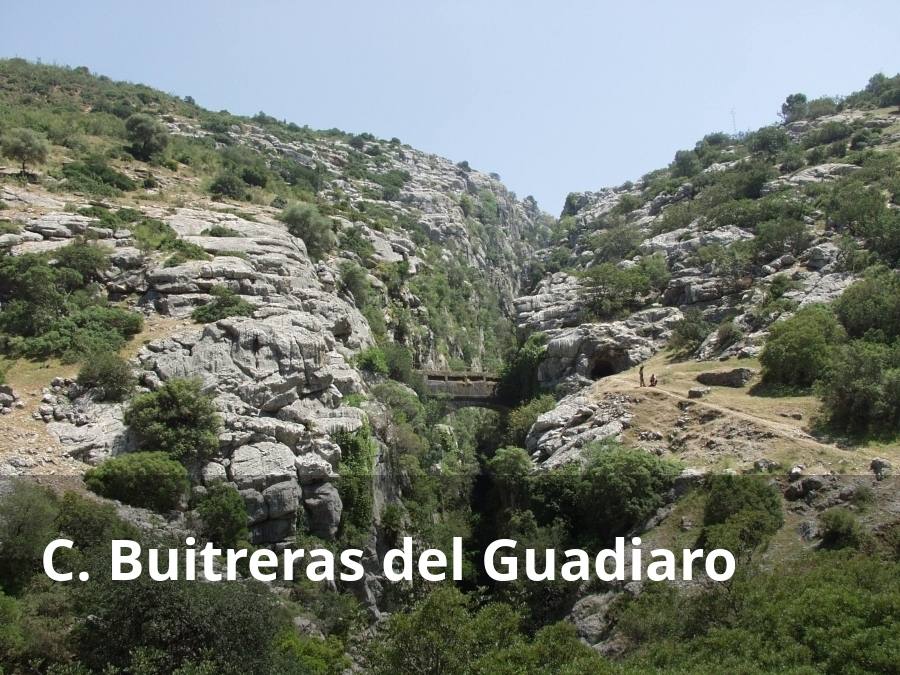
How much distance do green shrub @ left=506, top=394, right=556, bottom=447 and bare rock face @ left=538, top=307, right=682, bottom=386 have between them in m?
3.75

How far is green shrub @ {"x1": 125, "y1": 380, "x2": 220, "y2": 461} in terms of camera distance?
29688mm

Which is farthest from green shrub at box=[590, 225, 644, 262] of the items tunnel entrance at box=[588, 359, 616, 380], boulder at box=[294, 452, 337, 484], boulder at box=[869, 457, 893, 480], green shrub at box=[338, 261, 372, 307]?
boulder at box=[294, 452, 337, 484]

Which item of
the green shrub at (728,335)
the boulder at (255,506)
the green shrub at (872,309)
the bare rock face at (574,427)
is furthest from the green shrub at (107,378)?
the green shrub at (872,309)

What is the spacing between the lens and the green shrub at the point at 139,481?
27.4 metres

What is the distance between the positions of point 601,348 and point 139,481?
1315 inches

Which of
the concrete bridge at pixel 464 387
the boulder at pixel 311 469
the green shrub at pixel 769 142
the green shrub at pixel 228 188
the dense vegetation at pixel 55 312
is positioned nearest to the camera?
the boulder at pixel 311 469

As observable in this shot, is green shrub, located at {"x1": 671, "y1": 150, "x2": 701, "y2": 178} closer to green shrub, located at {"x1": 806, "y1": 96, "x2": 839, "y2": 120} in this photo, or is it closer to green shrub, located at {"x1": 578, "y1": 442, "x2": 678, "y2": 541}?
green shrub, located at {"x1": 806, "y1": 96, "x2": 839, "y2": 120}

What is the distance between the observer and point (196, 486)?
29.2 meters

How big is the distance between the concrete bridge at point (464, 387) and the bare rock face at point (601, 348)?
4701mm

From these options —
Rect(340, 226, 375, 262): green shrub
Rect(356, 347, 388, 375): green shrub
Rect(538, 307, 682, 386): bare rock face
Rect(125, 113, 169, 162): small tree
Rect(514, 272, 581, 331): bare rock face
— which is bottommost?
Rect(356, 347, 388, 375): green shrub

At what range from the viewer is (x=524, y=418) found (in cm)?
4725

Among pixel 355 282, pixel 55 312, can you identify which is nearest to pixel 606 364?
pixel 355 282

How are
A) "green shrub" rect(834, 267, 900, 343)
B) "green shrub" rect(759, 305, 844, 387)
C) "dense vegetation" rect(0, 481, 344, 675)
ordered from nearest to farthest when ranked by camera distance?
"dense vegetation" rect(0, 481, 344, 675) < "green shrub" rect(759, 305, 844, 387) < "green shrub" rect(834, 267, 900, 343)

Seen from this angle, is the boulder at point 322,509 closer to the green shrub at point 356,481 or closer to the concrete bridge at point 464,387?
the green shrub at point 356,481
